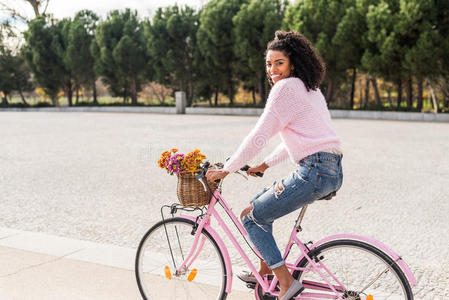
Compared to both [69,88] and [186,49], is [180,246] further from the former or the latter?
[69,88]

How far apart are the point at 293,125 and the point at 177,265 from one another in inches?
50.7

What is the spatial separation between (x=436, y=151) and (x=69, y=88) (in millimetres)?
41894

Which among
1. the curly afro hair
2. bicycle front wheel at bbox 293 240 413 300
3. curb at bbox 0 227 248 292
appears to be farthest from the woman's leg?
curb at bbox 0 227 248 292

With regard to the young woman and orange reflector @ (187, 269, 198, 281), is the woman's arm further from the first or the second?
orange reflector @ (187, 269, 198, 281)

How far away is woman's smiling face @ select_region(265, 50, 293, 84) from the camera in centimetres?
261

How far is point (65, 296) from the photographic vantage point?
3441 mm

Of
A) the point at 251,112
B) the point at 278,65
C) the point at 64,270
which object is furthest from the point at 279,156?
the point at 251,112

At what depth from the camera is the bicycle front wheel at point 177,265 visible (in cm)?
293

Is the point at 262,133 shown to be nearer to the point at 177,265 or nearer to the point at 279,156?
the point at 279,156

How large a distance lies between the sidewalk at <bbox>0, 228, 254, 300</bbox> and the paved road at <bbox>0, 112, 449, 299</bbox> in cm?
47

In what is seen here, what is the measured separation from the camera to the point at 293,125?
8.23ft

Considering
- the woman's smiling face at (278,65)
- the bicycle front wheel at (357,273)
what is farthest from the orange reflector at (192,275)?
the woman's smiling face at (278,65)

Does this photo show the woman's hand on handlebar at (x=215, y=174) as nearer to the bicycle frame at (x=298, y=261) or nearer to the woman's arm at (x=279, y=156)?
the bicycle frame at (x=298, y=261)

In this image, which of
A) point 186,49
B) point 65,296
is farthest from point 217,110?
point 65,296
